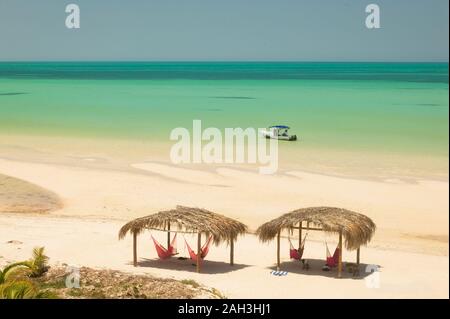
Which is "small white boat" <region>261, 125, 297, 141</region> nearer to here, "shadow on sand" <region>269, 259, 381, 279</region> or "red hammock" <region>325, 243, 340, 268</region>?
"shadow on sand" <region>269, 259, 381, 279</region>

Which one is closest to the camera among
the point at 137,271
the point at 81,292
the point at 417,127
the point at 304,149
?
the point at 81,292

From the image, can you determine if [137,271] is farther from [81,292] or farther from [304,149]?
[304,149]

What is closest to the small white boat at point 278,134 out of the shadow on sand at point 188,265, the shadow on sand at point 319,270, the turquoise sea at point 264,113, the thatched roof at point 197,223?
the turquoise sea at point 264,113

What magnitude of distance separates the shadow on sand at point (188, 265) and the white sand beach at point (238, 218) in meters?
0.02

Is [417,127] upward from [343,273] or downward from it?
upward

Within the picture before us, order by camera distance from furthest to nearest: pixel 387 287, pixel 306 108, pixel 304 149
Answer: pixel 306 108
pixel 304 149
pixel 387 287

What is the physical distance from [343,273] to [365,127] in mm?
25196

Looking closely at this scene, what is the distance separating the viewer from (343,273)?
1291cm

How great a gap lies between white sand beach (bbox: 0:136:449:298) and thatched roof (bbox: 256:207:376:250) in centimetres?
73

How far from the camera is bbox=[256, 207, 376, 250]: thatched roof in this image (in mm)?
12164

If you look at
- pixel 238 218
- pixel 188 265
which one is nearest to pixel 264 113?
pixel 238 218
